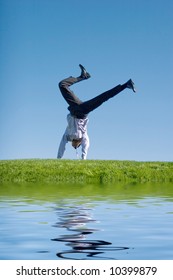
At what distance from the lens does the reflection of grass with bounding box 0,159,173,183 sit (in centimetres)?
3356

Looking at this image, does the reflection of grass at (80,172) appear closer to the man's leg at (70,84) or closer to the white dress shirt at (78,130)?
the white dress shirt at (78,130)

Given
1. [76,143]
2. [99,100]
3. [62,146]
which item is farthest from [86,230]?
[62,146]

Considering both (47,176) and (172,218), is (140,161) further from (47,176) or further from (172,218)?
(172,218)

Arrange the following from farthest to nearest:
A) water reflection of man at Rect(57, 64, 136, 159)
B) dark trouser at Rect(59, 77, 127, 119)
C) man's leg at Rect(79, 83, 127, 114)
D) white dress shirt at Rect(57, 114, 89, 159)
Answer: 1. white dress shirt at Rect(57, 114, 89, 159)
2. water reflection of man at Rect(57, 64, 136, 159)
3. dark trouser at Rect(59, 77, 127, 119)
4. man's leg at Rect(79, 83, 127, 114)

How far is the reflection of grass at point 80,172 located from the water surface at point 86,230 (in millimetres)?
16615

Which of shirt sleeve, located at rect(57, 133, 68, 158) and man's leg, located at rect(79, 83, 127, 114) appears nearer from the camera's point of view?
man's leg, located at rect(79, 83, 127, 114)

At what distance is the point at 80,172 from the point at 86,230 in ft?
76.9

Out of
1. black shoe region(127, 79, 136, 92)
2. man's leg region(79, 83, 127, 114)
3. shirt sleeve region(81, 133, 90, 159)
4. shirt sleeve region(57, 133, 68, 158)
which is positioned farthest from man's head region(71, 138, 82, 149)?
black shoe region(127, 79, 136, 92)

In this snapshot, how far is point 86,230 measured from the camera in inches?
421

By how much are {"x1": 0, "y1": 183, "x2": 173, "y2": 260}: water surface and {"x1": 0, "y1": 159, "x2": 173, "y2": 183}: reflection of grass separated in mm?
16615

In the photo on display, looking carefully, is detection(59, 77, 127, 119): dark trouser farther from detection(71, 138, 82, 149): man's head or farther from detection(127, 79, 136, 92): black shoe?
detection(127, 79, 136, 92): black shoe

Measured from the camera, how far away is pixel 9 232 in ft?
35.1

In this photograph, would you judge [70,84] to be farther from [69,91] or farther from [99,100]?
[99,100]
